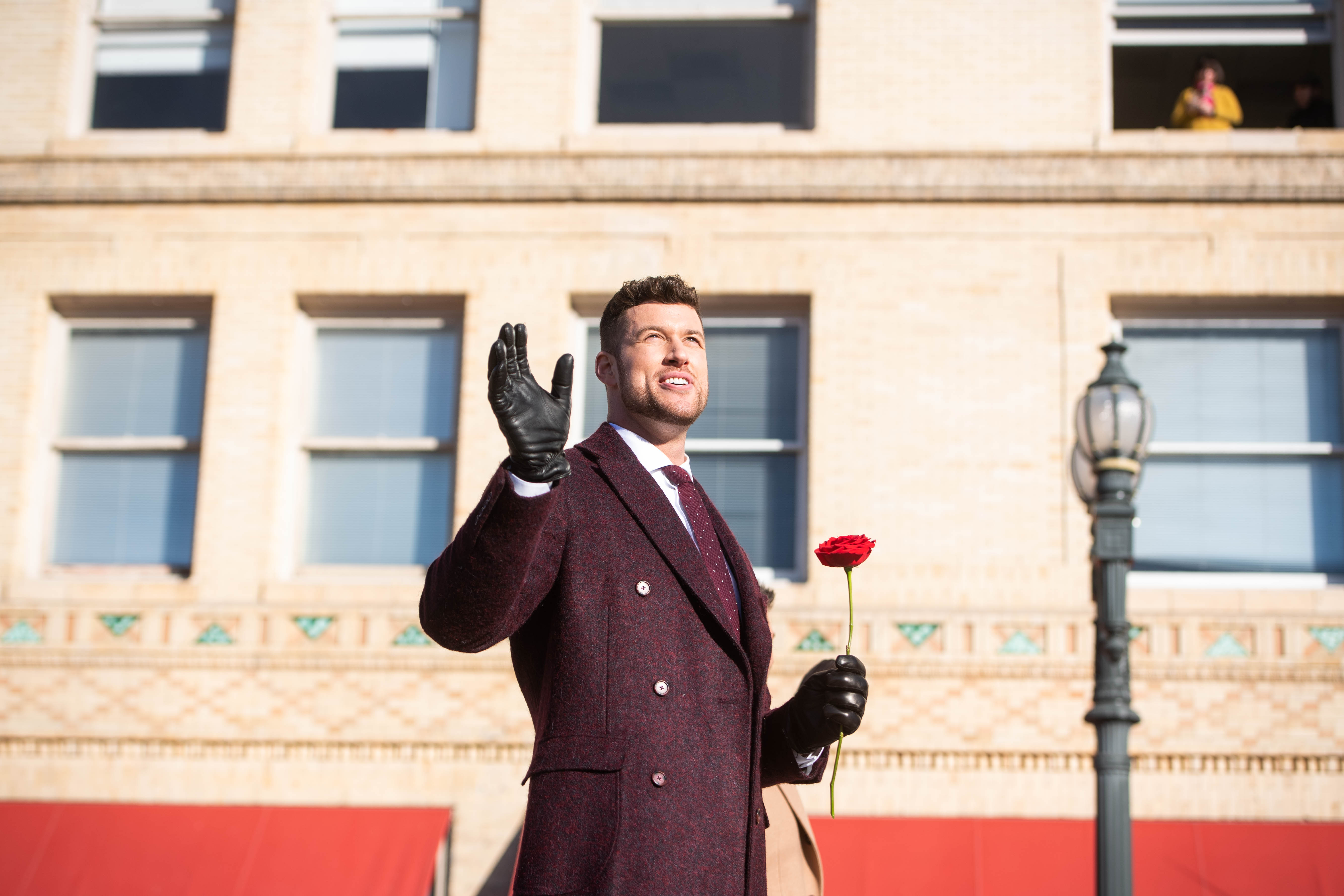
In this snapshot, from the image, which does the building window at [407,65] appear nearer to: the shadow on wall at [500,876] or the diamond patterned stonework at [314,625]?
the diamond patterned stonework at [314,625]

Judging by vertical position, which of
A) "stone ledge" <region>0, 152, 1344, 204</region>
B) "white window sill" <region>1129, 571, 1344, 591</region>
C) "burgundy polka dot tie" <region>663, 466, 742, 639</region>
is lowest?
"burgundy polka dot tie" <region>663, 466, 742, 639</region>

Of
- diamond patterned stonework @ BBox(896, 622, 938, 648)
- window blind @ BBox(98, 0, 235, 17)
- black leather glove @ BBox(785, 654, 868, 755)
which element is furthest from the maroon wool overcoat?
window blind @ BBox(98, 0, 235, 17)

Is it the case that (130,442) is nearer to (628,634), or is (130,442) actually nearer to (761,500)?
(761,500)

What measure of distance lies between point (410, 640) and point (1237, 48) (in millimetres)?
7420

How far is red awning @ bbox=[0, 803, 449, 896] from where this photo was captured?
8.68 metres

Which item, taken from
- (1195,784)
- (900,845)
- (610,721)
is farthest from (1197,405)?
(610,721)

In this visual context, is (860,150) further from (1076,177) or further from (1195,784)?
(1195,784)

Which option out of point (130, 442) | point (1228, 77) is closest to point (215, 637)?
point (130, 442)

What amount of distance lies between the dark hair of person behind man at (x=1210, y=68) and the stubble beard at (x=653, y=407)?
7.90m

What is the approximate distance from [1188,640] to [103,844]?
23.7 ft

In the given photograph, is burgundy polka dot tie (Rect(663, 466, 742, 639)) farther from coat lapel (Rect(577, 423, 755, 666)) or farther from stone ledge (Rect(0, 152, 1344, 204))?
stone ledge (Rect(0, 152, 1344, 204))

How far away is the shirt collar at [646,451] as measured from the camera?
11.4 ft

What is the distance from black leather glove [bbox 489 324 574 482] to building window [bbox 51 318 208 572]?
7.75 metres

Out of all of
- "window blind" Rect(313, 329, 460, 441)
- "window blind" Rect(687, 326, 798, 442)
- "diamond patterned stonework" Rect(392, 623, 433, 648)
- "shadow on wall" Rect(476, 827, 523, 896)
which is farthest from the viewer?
"window blind" Rect(313, 329, 460, 441)
